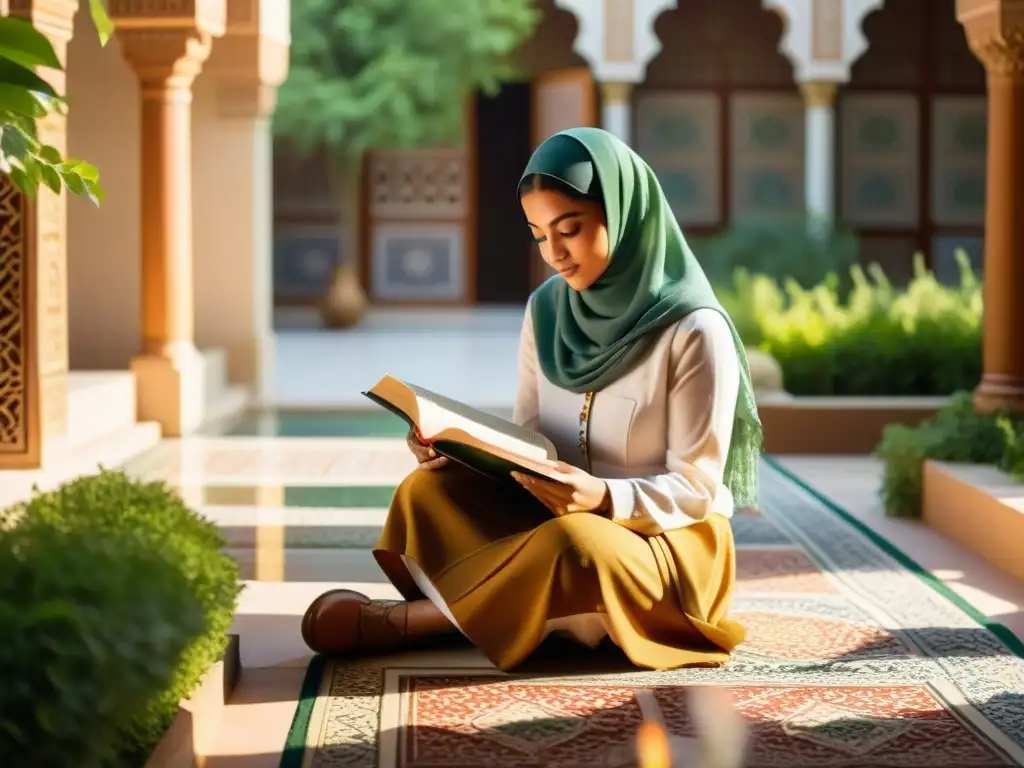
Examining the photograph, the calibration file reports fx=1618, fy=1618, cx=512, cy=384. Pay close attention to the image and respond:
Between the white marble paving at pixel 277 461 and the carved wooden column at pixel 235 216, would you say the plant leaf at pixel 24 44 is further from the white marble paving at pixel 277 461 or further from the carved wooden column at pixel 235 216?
the carved wooden column at pixel 235 216

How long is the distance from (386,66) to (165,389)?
651 cm

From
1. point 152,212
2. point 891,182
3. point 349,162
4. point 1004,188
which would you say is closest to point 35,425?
point 152,212

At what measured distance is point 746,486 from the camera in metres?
3.29

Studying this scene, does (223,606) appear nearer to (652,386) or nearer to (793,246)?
(652,386)

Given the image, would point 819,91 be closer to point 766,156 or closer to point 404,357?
point 766,156

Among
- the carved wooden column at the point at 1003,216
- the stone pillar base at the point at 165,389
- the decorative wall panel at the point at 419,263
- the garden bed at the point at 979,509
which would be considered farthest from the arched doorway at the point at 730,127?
the garden bed at the point at 979,509

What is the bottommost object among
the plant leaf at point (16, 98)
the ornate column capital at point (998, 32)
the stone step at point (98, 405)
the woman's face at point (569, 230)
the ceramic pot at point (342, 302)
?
the stone step at point (98, 405)

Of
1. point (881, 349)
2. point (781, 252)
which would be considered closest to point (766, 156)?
point (781, 252)

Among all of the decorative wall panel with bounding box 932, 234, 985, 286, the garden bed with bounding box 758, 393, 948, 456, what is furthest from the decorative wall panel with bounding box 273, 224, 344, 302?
the garden bed with bounding box 758, 393, 948, 456

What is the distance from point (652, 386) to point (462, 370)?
7.31 metres

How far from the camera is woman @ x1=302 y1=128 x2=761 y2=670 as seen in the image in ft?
9.97

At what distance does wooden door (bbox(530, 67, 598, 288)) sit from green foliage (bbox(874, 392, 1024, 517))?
30.5ft

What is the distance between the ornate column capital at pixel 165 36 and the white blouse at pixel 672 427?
4510mm

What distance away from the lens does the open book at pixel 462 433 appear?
2898 mm
